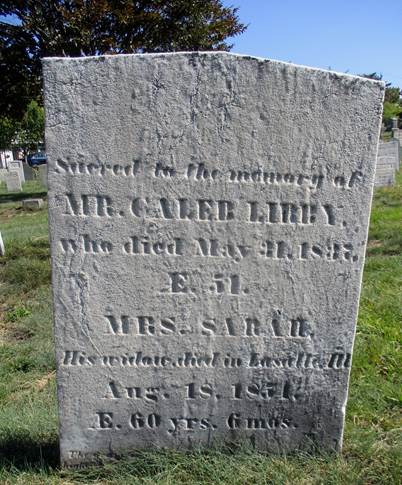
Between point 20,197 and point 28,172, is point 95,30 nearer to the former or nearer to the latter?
point 20,197

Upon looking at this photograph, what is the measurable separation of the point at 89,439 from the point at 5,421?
27.6 inches

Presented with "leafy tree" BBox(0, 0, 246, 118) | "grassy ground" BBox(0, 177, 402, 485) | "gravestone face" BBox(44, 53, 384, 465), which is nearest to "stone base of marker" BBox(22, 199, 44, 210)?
"leafy tree" BBox(0, 0, 246, 118)

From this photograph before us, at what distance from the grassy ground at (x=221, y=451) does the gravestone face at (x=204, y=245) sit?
0.12m

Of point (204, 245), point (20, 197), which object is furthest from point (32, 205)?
point (204, 245)

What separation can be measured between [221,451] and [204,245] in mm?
1074

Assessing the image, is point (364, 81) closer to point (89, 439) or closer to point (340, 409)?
point (340, 409)

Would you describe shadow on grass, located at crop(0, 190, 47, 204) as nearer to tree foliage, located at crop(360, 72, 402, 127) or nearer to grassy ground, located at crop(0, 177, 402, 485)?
grassy ground, located at crop(0, 177, 402, 485)

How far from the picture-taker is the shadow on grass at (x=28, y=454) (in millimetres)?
2402

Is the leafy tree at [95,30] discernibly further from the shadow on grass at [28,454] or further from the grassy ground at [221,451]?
the shadow on grass at [28,454]

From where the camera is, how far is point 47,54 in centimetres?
1292

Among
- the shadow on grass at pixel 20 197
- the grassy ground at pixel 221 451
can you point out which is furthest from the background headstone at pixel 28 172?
the grassy ground at pixel 221 451

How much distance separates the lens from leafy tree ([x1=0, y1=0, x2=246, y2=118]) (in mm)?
11706

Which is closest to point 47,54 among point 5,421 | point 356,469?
point 5,421

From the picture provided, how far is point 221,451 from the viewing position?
8.08 feet
